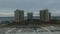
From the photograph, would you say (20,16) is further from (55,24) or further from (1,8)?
(55,24)

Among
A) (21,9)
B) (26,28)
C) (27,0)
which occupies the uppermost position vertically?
(27,0)

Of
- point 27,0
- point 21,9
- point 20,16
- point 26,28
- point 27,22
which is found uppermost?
point 27,0

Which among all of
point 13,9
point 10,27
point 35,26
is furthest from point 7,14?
point 35,26

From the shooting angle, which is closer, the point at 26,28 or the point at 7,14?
the point at 7,14

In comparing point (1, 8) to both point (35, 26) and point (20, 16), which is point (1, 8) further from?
point (35, 26)

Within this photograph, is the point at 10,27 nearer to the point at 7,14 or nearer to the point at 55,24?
the point at 7,14

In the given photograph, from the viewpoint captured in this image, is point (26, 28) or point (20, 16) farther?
point (26, 28)

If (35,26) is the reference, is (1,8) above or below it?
above

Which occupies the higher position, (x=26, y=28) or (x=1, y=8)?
(x=1, y=8)

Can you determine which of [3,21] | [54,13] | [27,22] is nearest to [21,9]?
[27,22]
